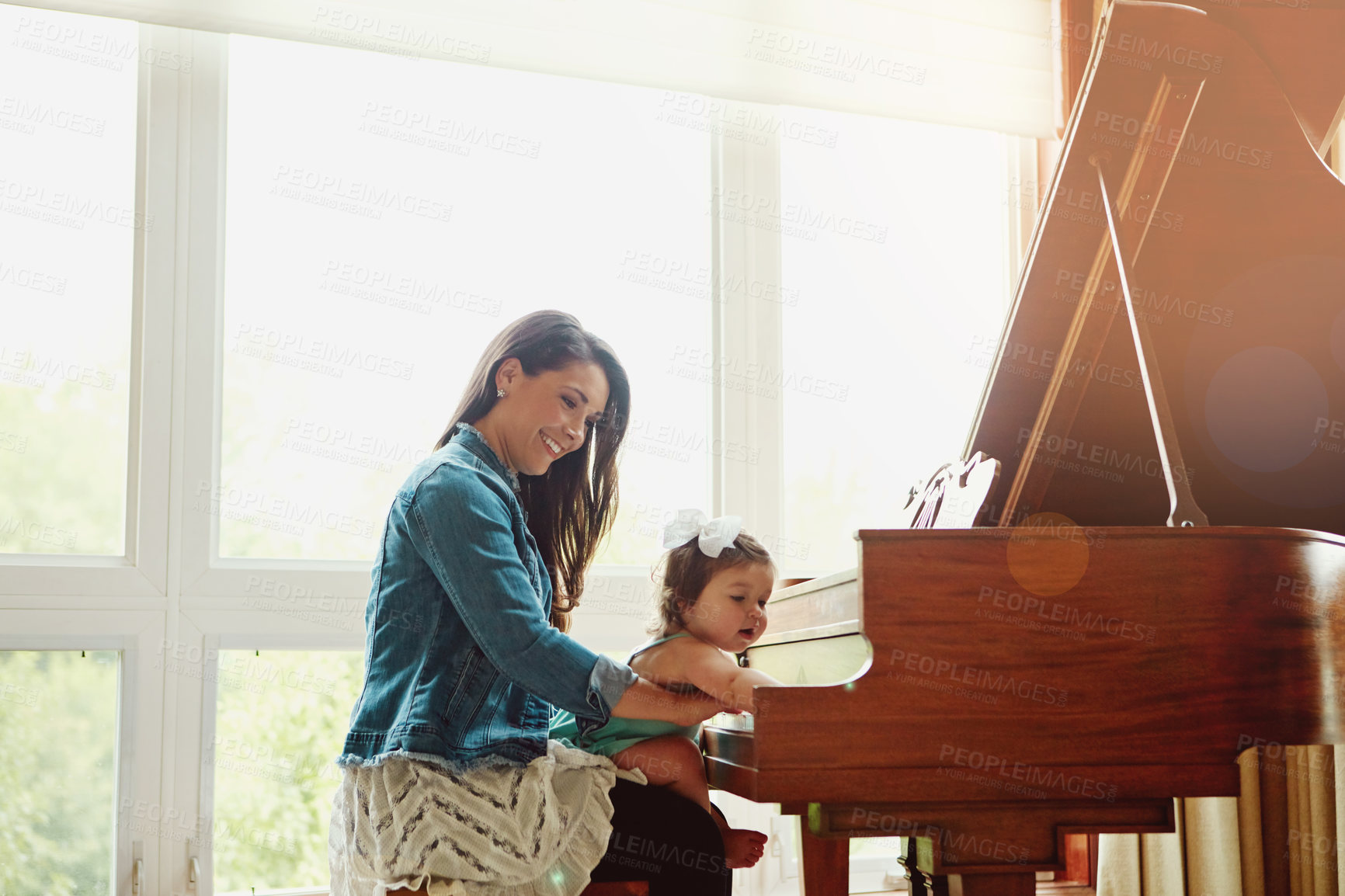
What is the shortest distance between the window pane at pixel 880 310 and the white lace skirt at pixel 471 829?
1.86 m

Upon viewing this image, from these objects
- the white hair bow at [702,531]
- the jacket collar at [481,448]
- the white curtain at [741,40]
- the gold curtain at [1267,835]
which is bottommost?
the gold curtain at [1267,835]

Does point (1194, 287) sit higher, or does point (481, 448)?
point (1194, 287)

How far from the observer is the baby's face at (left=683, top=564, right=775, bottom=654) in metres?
1.74

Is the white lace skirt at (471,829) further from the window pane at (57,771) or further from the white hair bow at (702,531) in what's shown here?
the window pane at (57,771)

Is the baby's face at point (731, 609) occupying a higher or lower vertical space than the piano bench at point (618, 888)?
higher

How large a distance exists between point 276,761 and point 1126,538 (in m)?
2.24

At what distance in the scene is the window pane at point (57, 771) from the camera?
8.72 ft

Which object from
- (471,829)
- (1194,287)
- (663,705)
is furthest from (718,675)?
(1194,287)

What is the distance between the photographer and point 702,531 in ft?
5.81

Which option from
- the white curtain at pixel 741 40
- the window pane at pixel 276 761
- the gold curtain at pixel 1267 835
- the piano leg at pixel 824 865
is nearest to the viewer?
the piano leg at pixel 824 865

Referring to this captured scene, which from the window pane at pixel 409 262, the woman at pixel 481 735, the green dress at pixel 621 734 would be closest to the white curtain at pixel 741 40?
the window pane at pixel 409 262

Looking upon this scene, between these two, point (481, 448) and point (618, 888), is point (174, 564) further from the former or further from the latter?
point (618, 888)

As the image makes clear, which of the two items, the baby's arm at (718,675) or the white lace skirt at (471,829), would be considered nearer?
the white lace skirt at (471,829)

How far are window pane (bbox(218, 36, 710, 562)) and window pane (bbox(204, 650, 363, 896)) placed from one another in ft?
0.98
